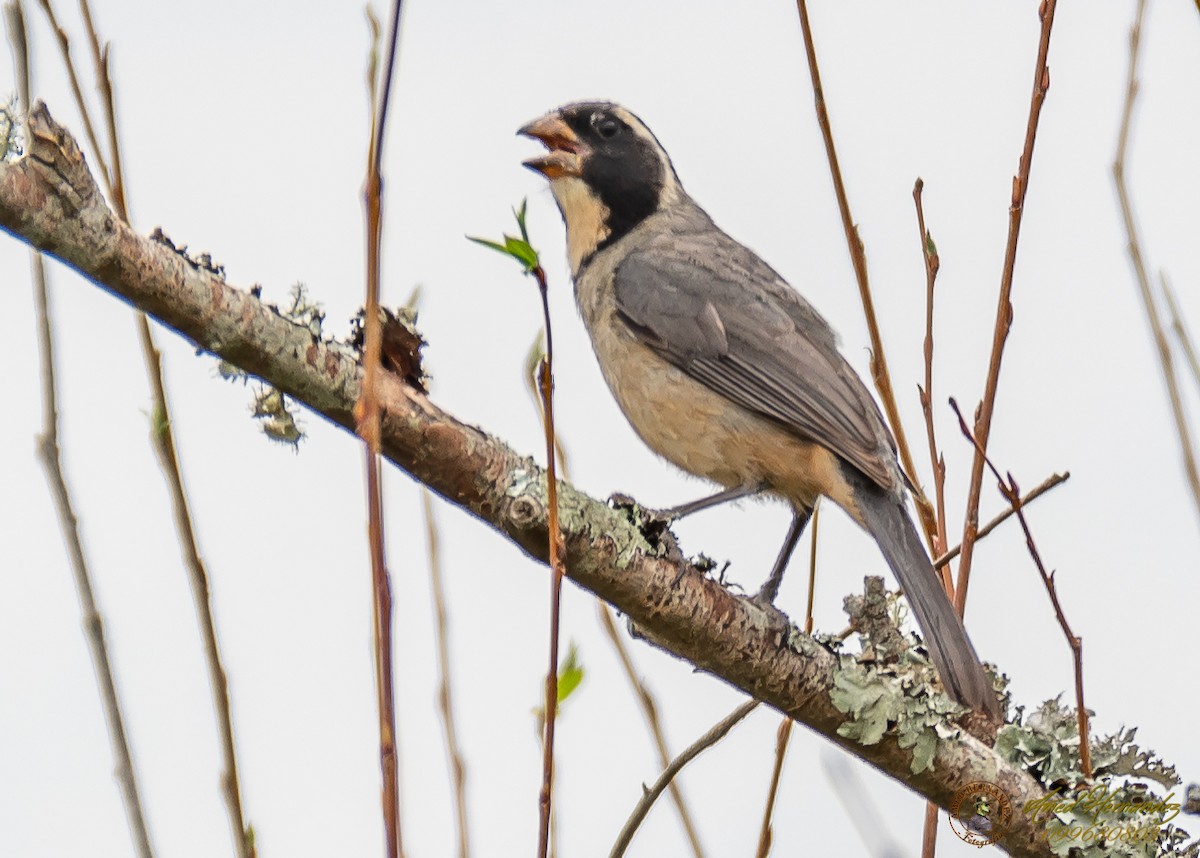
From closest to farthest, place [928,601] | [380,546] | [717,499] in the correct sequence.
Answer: [380,546], [928,601], [717,499]

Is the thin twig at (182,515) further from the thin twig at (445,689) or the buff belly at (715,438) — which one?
the buff belly at (715,438)

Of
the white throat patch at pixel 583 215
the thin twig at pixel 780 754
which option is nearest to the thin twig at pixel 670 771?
the thin twig at pixel 780 754

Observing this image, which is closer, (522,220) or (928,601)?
(522,220)

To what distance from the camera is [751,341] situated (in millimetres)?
4988

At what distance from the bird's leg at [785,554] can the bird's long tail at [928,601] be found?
0.33m

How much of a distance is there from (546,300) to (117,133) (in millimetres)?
1072

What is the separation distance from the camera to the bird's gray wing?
4.68 metres

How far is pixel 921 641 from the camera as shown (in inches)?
156

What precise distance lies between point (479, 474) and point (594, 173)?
3.08 meters

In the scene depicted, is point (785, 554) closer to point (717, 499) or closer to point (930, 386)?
point (717, 499)

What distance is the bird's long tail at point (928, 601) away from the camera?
3633 millimetres

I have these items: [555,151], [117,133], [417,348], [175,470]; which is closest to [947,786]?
[417,348]

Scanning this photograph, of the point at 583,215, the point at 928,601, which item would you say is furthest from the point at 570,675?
the point at 583,215

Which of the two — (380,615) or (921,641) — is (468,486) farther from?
(921,641)
